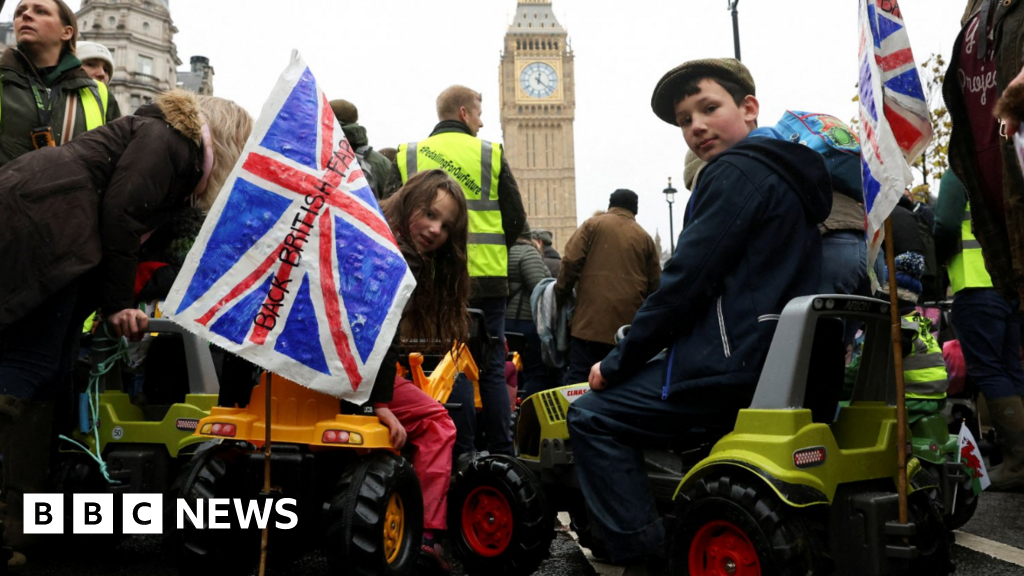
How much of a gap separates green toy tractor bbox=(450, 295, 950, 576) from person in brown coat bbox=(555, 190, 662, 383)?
2.77m

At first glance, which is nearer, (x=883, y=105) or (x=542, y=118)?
(x=883, y=105)

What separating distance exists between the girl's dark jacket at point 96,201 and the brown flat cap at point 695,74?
1635mm

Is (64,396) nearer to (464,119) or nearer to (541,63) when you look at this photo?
(464,119)

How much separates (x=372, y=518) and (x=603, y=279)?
3.50m

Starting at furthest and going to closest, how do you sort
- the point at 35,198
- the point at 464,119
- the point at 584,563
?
the point at 464,119, the point at 584,563, the point at 35,198

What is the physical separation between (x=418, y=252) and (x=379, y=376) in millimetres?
616

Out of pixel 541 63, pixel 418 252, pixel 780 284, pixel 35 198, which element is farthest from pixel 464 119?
pixel 541 63

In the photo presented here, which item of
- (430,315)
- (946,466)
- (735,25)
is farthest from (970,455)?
(735,25)

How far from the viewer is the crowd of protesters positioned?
271 cm

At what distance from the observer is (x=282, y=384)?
2.74m

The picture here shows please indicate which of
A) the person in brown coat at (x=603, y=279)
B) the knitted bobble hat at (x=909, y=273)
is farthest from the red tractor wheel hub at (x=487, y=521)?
the person in brown coat at (x=603, y=279)

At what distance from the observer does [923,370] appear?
13.0ft

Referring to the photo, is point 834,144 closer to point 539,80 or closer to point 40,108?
point 40,108

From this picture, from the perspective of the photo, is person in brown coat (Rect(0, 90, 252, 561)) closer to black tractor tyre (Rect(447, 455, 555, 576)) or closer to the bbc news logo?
the bbc news logo
